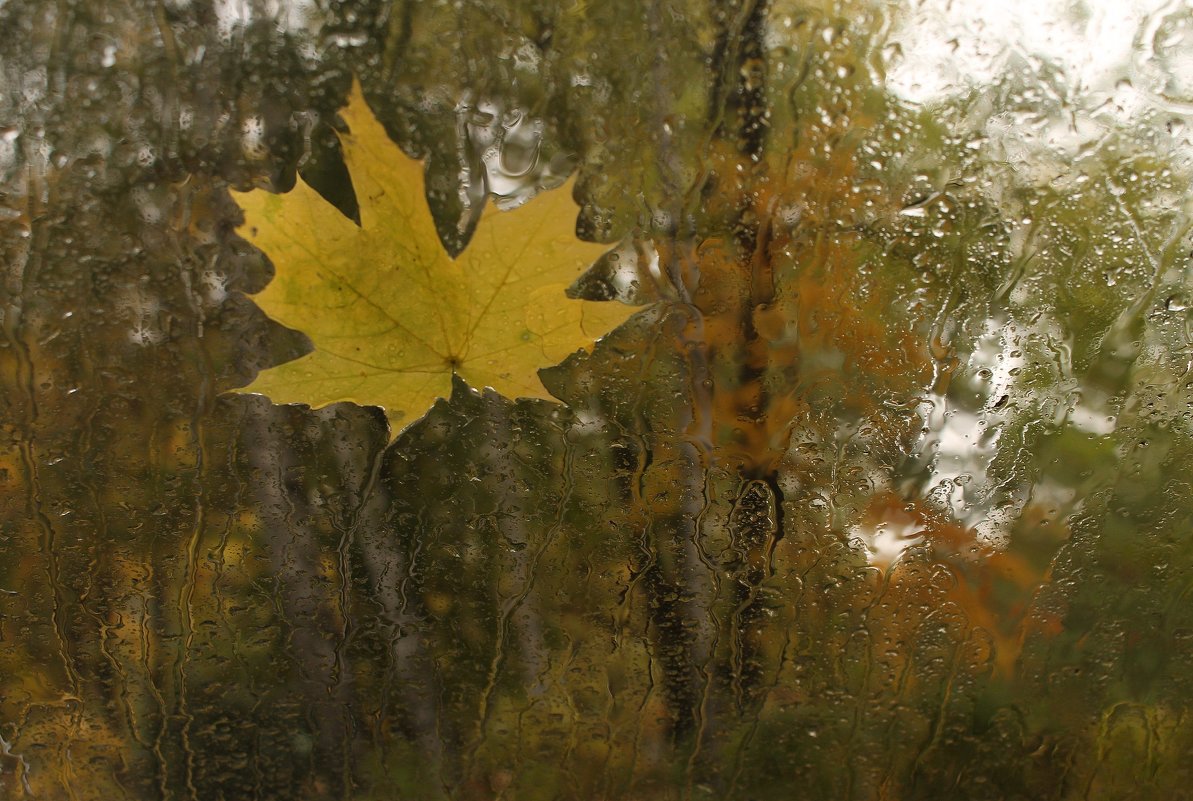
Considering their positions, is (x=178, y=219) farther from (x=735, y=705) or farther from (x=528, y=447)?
(x=735, y=705)

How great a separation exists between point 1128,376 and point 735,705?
277 millimetres

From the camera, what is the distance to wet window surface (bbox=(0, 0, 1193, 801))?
0.36 m

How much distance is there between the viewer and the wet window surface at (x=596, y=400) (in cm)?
36

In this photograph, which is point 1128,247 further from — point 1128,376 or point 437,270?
point 437,270

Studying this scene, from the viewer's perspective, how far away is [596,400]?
1.28 ft

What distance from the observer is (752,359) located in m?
0.39

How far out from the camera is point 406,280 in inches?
14.2

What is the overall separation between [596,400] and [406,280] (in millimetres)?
112

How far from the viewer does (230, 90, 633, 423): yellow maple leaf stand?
0.36 m

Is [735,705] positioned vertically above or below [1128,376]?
below

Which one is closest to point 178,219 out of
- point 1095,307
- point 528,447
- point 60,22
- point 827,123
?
point 60,22

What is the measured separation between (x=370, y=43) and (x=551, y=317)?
16cm

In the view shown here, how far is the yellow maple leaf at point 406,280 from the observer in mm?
357

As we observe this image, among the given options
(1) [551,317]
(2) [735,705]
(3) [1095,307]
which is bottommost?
(2) [735,705]
